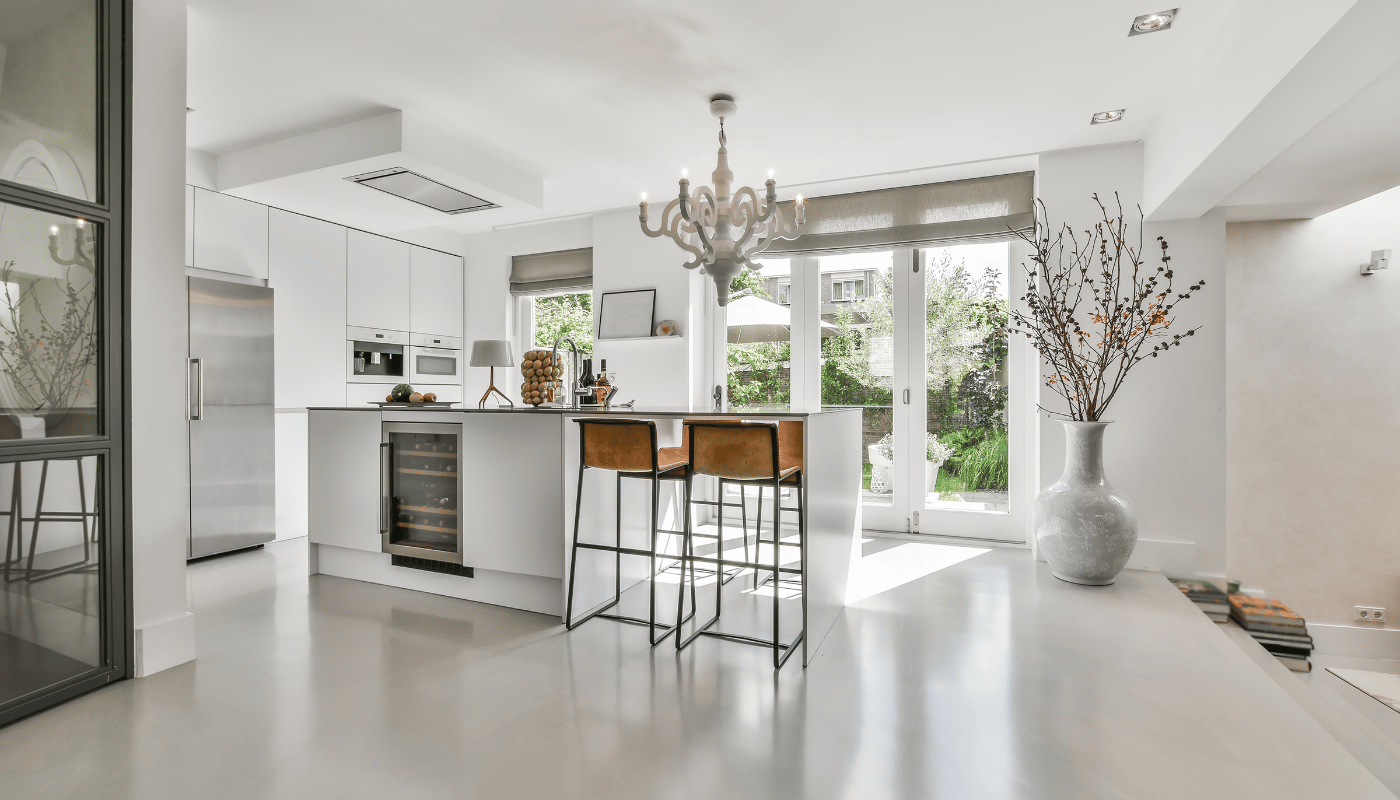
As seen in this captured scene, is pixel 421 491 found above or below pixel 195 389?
below

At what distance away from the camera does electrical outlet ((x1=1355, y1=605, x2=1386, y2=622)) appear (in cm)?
363

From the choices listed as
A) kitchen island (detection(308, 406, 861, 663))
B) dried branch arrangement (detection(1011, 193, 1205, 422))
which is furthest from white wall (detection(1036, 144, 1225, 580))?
kitchen island (detection(308, 406, 861, 663))

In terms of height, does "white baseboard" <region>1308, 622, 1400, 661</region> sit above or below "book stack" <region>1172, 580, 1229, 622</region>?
below

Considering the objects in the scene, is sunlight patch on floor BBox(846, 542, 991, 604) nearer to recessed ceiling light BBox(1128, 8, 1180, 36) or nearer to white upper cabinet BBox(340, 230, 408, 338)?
recessed ceiling light BBox(1128, 8, 1180, 36)

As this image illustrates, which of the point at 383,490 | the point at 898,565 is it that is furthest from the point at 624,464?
the point at 898,565

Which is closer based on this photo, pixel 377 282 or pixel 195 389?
pixel 195 389

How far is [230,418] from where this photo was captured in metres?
4.05

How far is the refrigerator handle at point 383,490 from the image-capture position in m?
3.41

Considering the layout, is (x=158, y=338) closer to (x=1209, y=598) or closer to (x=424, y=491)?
(x=424, y=491)

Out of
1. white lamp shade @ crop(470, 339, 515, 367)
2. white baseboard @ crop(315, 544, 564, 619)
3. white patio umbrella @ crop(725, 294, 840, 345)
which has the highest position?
white patio umbrella @ crop(725, 294, 840, 345)

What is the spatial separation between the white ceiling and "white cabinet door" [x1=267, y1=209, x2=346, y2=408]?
47 cm

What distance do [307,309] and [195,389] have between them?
105cm

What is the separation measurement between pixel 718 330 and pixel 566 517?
2.68 meters

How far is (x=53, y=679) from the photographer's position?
2.12 meters
